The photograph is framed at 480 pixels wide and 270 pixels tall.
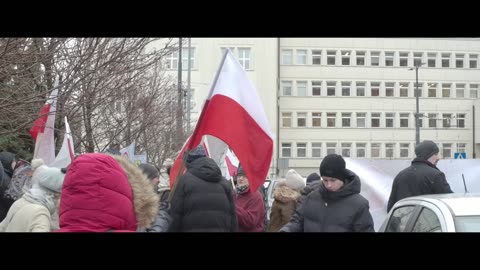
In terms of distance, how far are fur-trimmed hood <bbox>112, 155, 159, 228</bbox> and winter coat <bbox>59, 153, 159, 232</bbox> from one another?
158 millimetres

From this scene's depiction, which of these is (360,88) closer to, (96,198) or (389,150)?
(389,150)

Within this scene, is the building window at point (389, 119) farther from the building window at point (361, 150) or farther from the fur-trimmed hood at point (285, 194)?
the fur-trimmed hood at point (285, 194)

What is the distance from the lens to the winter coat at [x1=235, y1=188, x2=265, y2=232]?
21.9 feet

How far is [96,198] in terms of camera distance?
109 inches

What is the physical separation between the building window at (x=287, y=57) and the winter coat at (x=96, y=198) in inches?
2472

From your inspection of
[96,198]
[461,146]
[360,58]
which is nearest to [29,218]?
[96,198]

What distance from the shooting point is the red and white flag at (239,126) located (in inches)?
204

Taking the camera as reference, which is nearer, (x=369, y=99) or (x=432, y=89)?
(x=369, y=99)

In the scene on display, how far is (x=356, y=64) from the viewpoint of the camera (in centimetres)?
6525

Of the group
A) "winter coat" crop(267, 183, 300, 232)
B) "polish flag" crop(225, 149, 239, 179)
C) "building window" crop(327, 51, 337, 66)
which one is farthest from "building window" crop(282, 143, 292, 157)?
"winter coat" crop(267, 183, 300, 232)

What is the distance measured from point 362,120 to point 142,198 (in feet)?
209

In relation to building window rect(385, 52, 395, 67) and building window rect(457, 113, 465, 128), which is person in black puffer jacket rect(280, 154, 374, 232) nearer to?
building window rect(385, 52, 395, 67)

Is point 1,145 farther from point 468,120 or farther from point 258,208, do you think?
point 468,120
